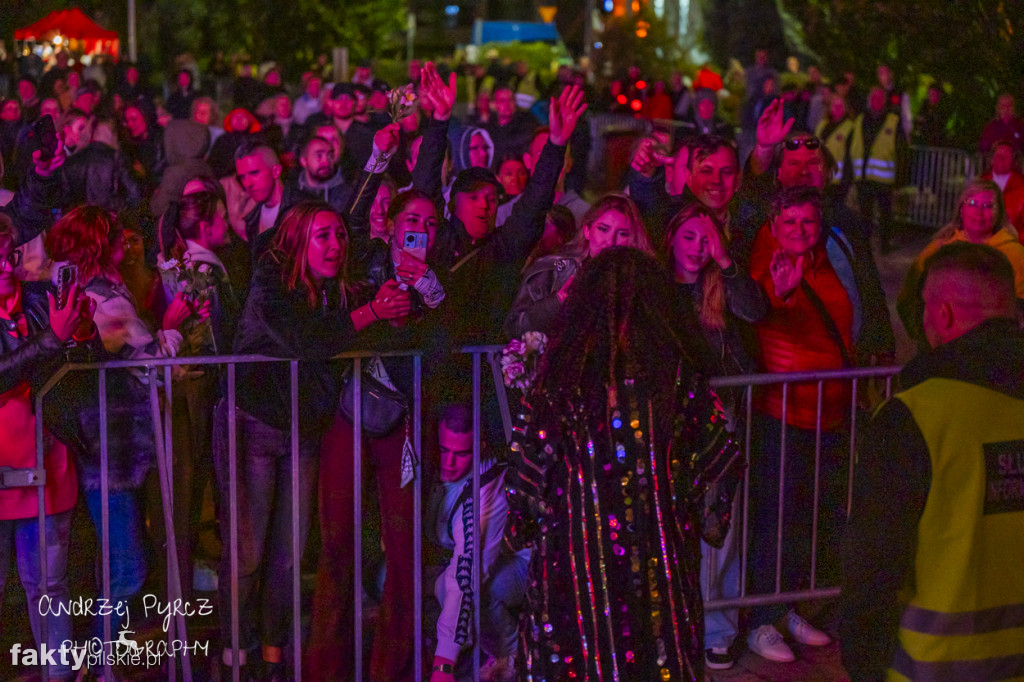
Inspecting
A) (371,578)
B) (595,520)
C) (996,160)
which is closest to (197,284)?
(371,578)

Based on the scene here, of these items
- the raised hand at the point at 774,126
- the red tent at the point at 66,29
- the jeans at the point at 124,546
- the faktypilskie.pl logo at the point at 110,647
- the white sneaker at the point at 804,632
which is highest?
the red tent at the point at 66,29

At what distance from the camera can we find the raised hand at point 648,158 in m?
7.26

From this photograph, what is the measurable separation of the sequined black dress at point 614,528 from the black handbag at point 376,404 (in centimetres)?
113

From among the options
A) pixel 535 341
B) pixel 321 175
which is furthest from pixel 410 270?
pixel 321 175

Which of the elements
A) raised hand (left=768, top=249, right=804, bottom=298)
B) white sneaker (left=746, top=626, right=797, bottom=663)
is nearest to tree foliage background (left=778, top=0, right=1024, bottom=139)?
raised hand (left=768, top=249, right=804, bottom=298)

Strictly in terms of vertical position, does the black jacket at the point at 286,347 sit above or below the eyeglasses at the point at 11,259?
below

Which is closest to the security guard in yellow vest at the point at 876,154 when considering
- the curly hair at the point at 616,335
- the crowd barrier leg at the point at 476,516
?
the crowd barrier leg at the point at 476,516

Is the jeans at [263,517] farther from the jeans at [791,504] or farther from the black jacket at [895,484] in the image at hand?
the black jacket at [895,484]

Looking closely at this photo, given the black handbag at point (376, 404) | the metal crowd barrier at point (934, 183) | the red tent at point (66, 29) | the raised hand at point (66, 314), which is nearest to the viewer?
the raised hand at point (66, 314)

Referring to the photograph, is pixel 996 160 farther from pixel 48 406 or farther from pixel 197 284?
pixel 48 406

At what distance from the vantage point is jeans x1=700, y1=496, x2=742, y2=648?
5406 millimetres

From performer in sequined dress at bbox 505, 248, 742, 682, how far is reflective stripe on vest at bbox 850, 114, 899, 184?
12.8 metres

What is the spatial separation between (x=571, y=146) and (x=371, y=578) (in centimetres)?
559

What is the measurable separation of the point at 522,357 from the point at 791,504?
5.21 feet
